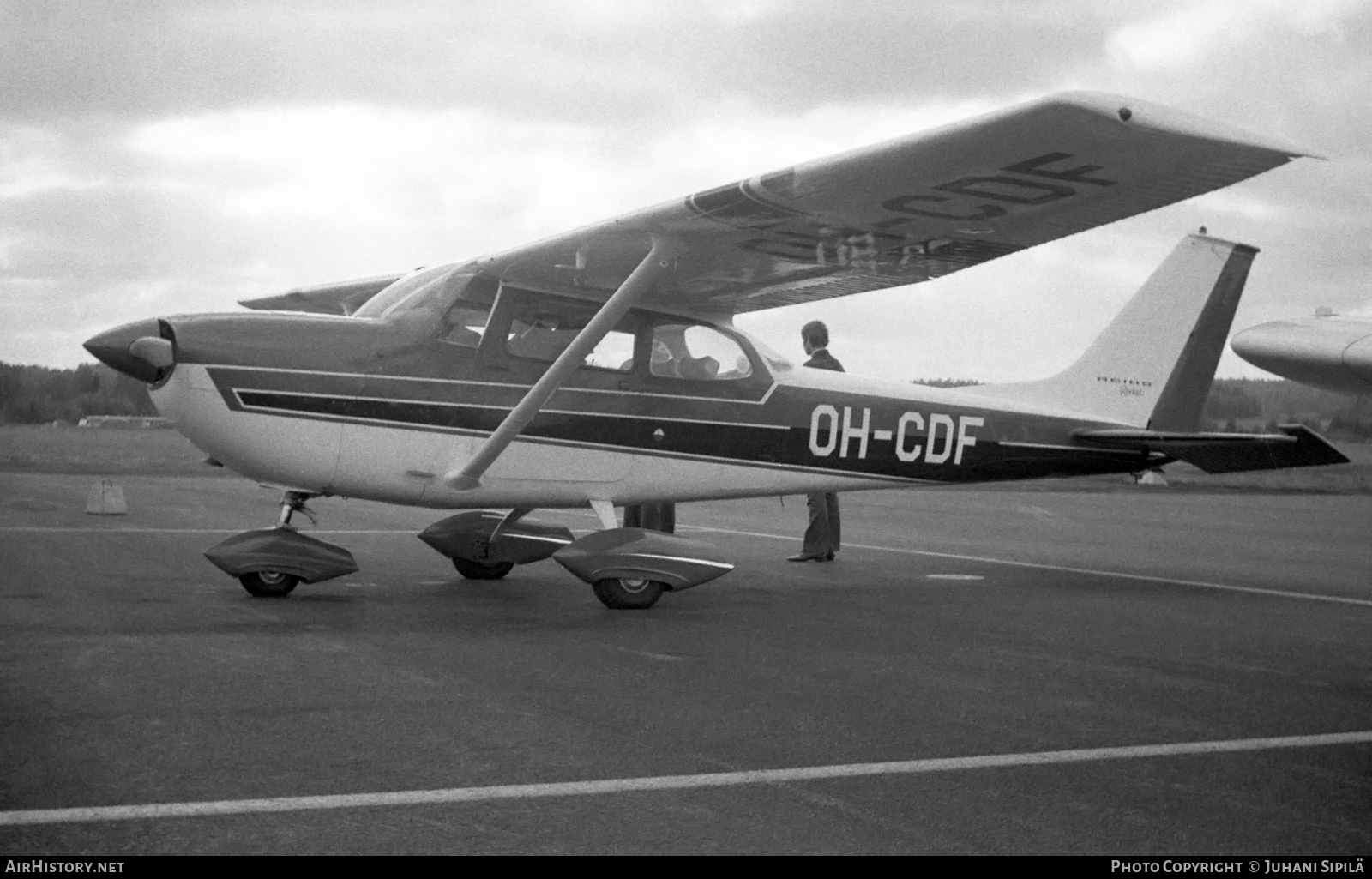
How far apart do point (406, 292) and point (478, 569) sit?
2.07 meters

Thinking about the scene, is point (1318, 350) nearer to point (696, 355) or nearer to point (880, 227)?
point (880, 227)

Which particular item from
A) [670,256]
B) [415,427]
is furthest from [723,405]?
[415,427]

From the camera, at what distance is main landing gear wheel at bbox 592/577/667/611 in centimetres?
809

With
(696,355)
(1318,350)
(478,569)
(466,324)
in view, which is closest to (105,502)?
(478,569)

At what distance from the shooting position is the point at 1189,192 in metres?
6.89

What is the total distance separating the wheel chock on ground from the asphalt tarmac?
4.13 metres

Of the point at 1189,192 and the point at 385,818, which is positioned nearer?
the point at 385,818

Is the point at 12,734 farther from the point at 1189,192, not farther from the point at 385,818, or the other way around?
the point at 1189,192

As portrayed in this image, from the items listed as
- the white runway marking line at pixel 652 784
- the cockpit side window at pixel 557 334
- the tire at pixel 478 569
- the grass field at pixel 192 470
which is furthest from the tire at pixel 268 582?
the grass field at pixel 192 470

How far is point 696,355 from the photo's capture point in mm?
9352

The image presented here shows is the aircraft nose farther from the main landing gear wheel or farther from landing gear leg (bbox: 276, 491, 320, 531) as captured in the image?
the main landing gear wheel

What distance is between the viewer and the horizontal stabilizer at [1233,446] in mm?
10125

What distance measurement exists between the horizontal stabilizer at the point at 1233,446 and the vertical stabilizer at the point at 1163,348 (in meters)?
0.28
